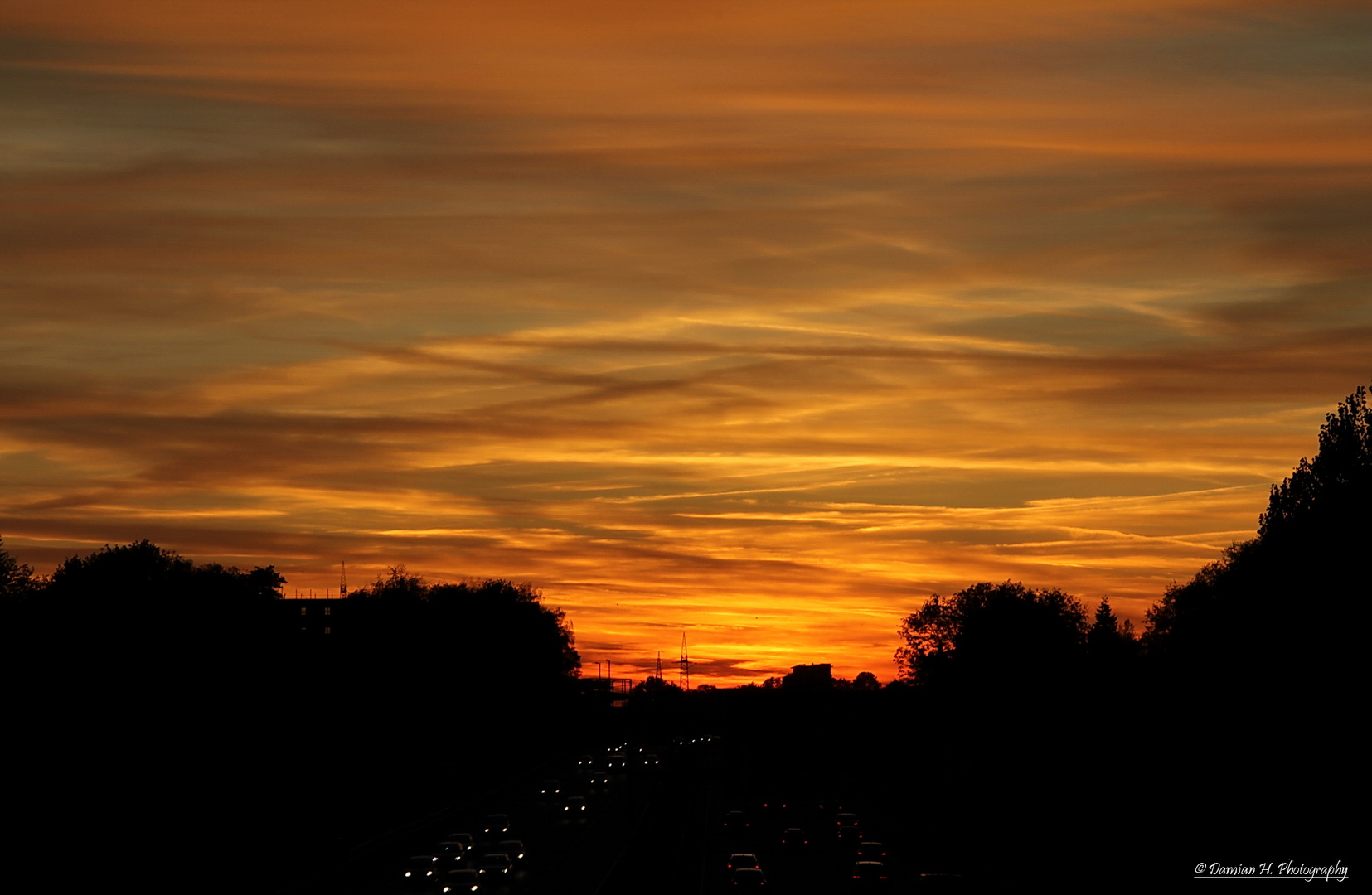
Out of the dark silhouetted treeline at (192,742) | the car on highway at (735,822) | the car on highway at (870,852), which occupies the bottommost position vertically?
the car on highway at (735,822)

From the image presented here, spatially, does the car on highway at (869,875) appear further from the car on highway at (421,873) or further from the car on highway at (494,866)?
the car on highway at (421,873)

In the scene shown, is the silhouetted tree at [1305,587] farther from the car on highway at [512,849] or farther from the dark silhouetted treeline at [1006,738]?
the car on highway at [512,849]

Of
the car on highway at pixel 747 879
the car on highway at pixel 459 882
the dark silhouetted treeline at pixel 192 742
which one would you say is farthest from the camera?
the dark silhouetted treeline at pixel 192 742

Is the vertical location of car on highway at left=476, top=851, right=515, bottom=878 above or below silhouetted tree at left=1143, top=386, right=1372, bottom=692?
below

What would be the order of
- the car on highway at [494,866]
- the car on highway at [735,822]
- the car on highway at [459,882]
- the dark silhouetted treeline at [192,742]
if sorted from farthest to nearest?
1. the car on highway at [735,822]
2. the dark silhouetted treeline at [192,742]
3. the car on highway at [494,866]
4. the car on highway at [459,882]

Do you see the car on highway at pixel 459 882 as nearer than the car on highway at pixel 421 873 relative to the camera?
Yes

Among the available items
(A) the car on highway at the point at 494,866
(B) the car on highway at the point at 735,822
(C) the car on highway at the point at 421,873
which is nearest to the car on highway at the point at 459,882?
(C) the car on highway at the point at 421,873

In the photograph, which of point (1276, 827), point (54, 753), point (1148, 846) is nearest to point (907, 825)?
point (1148, 846)

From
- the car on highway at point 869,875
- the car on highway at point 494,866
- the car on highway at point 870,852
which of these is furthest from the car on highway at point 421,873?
the car on highway at point 870,852

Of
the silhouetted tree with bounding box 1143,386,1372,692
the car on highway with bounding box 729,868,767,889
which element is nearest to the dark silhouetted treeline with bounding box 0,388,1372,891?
the silhouetted tree with bounding box 1143,386,1372,692

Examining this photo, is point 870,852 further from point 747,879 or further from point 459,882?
point 459,882

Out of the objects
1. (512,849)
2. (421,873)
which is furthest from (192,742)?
(421,873)

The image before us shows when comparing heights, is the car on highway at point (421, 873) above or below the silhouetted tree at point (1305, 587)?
below

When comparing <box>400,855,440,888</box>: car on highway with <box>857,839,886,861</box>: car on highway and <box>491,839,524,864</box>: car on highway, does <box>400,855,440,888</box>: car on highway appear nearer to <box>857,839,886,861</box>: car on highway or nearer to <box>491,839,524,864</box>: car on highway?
<box>491,839,524,864</box>: car on highway
